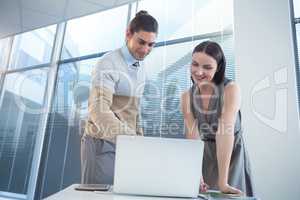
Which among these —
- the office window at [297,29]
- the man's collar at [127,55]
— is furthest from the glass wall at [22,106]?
the office window at [297,29]

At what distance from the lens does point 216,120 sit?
142 centimetres

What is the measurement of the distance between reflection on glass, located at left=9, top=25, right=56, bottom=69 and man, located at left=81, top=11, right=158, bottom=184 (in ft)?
7.82

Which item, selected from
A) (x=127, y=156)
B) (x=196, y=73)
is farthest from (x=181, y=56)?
(x=127, y=156)

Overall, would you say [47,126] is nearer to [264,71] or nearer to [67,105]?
[67,105]

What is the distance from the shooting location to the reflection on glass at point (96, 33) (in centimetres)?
329

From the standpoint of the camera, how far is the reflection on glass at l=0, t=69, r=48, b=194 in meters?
3.31

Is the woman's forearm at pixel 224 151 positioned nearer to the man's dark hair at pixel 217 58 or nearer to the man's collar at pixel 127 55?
the man's dark hair at pixel 217 58

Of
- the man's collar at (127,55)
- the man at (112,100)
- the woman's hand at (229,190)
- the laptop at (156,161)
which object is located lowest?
the woman's hand at (229,190)

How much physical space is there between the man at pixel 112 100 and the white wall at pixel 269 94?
132 centimetres

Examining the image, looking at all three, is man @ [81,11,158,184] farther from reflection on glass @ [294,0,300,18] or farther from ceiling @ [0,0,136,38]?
ceiling @ [0,0,136,38]

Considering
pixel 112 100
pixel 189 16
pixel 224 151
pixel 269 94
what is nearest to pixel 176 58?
pixel 189 16

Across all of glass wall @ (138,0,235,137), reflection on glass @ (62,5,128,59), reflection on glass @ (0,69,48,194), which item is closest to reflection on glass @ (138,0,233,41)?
glass wall @ (138,0,235,137)

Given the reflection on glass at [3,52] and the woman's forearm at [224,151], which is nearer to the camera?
the woman's forearm at [224,151]

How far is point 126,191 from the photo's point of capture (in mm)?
861
